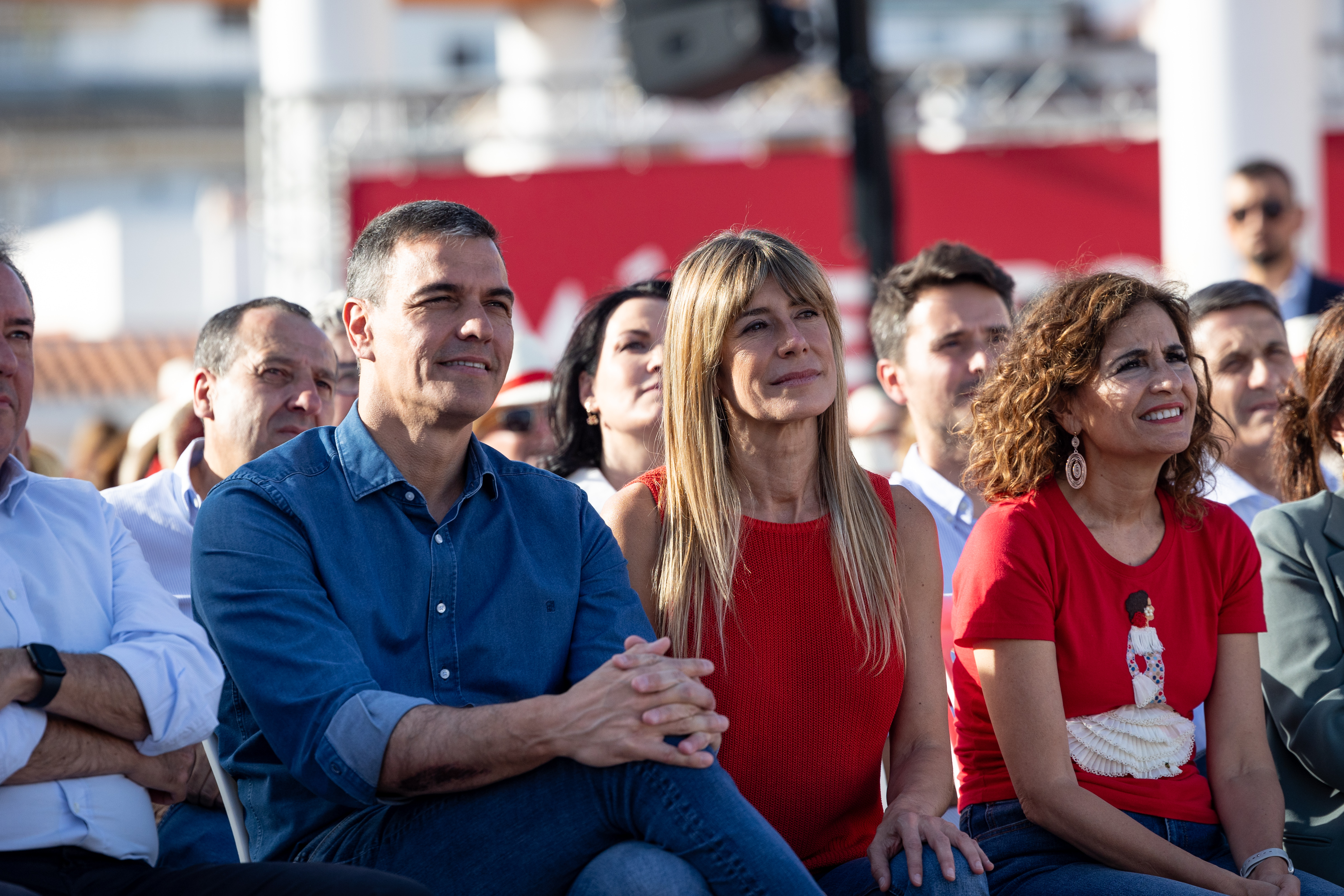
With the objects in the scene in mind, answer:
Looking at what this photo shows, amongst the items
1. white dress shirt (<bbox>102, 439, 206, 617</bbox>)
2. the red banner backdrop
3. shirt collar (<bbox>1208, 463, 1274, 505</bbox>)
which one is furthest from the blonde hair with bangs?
the red banner backdrop

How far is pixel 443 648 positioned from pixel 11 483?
0.76 metres

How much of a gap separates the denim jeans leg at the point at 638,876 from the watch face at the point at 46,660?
2.71 feet

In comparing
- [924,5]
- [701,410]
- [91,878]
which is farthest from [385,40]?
[924,5]

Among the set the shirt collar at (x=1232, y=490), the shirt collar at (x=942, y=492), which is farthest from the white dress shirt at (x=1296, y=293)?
the shirt collar at (x=942, y=492)

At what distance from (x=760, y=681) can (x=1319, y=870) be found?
1.17 metres

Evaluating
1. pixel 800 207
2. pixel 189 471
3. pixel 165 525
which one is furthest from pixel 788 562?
pixel 800 207

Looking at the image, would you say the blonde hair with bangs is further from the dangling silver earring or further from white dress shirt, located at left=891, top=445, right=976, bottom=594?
white dress shirt, located at left=891, top=445, right=976, bottom=594

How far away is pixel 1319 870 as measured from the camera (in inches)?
108

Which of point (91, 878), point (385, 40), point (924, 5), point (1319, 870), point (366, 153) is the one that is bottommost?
point (1319, 870)

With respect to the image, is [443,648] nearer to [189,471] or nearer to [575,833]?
[575,833]

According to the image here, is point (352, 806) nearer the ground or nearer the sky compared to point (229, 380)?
nearer the ground

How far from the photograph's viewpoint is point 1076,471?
2787 millimetres

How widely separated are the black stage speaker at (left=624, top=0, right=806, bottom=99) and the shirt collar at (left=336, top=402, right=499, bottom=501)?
4.43 metres

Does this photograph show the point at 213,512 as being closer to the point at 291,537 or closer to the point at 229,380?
the point at 291,537
